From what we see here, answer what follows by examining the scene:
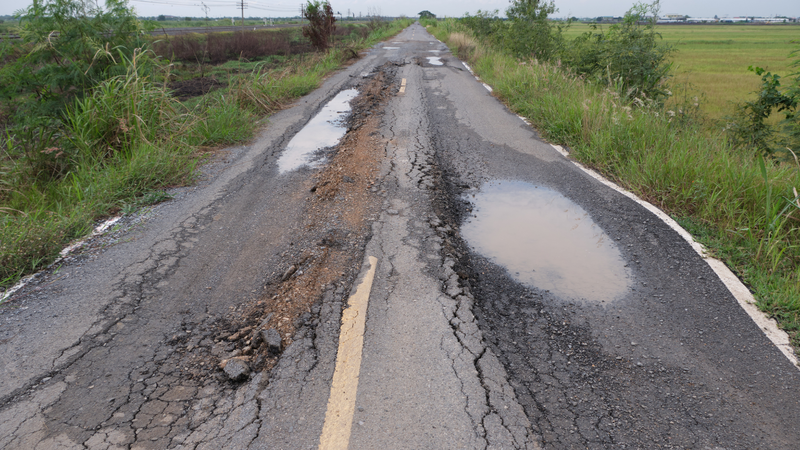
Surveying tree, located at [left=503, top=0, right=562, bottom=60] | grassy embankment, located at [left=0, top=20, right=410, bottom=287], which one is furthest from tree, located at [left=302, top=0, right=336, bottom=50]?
grassy embankment, located at [left=0, top=20, right=410, bottom=287]

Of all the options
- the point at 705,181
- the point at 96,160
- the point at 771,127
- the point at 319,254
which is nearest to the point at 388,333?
the point at 319,254

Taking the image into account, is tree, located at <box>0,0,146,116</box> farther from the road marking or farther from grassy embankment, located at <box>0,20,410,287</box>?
the road marking

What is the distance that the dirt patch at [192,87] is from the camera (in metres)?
12.5

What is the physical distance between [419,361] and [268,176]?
3908mm

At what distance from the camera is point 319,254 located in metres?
3.68

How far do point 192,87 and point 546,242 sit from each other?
43.8 ft

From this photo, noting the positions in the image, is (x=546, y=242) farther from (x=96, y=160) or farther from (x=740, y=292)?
(x=96, y=160)

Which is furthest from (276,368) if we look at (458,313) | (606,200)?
(606,200)

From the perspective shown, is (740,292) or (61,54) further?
(61,54)

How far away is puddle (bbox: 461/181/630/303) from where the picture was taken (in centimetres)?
345

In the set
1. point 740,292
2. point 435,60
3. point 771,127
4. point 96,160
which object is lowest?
point 740,292

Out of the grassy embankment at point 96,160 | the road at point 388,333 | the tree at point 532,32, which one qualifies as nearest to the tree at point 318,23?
the tree at point 532,32

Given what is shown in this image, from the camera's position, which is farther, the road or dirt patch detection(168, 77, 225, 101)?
dirt patch detection(168, 77, 225, 101)

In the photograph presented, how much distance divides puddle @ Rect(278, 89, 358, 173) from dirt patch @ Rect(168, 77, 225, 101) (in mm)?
5058
